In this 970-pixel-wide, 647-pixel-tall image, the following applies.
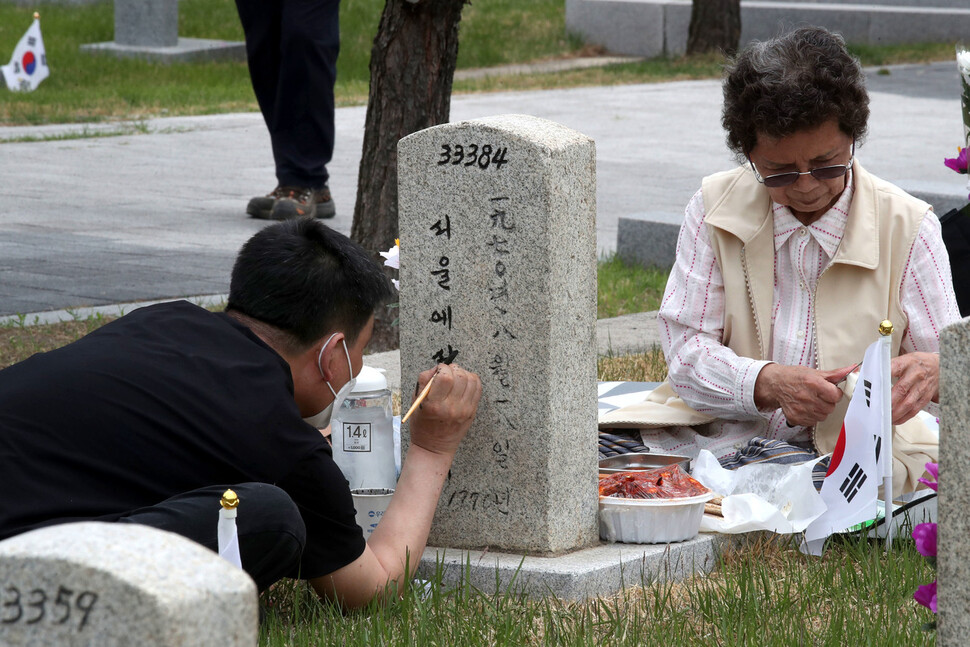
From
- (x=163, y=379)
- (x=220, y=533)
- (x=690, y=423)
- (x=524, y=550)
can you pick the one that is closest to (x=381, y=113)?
(x=690, y=423)

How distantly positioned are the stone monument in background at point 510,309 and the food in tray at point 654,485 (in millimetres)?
128

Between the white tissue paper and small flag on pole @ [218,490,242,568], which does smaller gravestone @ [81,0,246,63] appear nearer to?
the white tissue paper

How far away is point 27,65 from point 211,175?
6529mm

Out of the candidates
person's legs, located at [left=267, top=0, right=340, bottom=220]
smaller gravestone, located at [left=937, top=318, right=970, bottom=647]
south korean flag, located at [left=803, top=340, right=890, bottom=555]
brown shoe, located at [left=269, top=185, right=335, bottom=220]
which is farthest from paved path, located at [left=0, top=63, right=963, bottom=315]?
smaller gravestone, located at [left=937, top=318, right=970, bottom=647]

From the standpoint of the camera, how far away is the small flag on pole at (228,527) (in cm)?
221

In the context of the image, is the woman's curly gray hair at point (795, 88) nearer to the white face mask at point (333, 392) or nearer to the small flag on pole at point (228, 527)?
the white face mask at point (333, 392)

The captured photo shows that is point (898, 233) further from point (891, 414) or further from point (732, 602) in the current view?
point (732, 602)

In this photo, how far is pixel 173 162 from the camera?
38.0 ft

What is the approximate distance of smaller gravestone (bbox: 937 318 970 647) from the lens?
1.92 meters

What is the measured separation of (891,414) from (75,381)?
188 cm

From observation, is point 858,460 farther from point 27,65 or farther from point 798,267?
point 27,65

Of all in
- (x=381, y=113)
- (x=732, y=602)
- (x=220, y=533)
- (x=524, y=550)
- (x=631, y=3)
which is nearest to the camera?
(x=220, y=533)

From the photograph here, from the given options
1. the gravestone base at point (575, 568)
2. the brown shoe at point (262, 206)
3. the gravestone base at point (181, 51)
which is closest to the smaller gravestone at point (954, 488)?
the gravestone base at point (575, 568)

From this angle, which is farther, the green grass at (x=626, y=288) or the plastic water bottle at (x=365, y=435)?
the green grass at (x=626, y=288)
